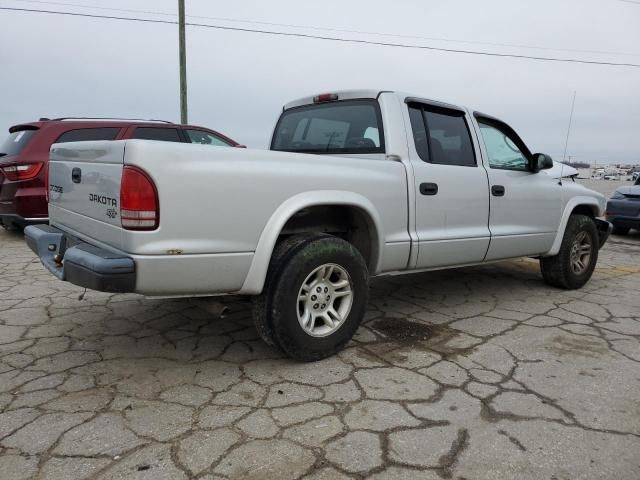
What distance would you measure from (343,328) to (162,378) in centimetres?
113

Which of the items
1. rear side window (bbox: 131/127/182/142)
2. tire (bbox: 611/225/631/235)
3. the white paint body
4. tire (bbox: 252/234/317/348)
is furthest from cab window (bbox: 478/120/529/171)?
tire (bbox: 611/225/631/235)

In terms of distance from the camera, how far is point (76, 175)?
294cm

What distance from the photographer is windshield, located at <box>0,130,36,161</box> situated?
264 inches

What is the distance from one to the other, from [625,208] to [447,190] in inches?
292

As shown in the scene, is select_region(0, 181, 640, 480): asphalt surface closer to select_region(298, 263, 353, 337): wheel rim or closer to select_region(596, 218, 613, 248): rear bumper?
select_region(298, 263, 353, 337): wheel rim

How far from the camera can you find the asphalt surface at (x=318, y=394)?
206 centimetres

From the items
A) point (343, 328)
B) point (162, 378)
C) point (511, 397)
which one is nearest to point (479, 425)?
→ point (511, 397)

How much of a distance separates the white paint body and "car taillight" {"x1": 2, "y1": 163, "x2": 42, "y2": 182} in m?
3.74

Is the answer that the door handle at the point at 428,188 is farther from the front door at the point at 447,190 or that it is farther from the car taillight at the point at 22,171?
the car taillight at the point at 22,171

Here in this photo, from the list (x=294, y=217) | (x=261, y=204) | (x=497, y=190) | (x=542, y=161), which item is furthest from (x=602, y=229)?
(x=261, y=204)

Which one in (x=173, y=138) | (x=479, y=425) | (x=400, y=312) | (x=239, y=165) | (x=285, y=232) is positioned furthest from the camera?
(x=173, y=138)

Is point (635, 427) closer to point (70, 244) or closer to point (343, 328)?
point (343, 328)

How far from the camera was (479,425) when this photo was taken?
2.37m

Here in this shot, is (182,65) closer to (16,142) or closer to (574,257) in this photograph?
(16,142)
